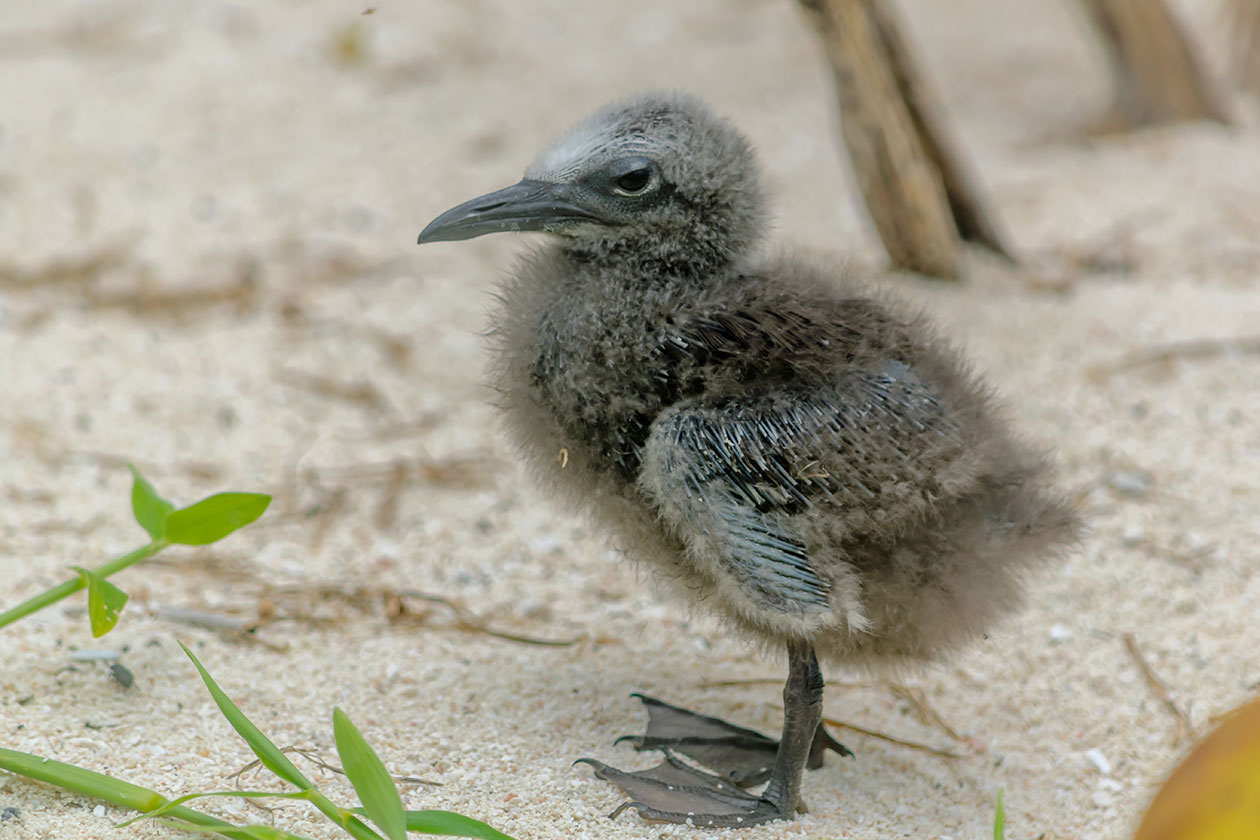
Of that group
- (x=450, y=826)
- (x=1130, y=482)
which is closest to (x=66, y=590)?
(x=450, y=826)

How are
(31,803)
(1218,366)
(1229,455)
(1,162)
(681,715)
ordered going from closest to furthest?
(31,803)
(681,715)
(1229,455)
(1218,366)
(1,162)

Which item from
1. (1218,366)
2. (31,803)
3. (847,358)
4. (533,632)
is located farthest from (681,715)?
(1218,366)

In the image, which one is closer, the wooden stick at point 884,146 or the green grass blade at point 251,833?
the green grass blade at point 251,833

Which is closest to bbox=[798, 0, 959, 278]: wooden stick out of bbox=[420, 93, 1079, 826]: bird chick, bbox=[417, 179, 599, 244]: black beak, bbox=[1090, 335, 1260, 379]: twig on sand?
bbox=[1090, 335, 1260, 379]: twig on sand

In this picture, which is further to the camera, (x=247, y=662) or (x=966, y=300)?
(x=966, y=300)

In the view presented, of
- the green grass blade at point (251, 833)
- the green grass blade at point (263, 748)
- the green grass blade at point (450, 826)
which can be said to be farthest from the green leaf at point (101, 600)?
the green grass blade at point (450, 826)

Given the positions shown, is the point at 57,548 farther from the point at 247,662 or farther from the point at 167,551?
the point at 247,662

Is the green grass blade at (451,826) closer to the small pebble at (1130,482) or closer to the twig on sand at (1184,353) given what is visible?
the small pebble at (1130,482)
